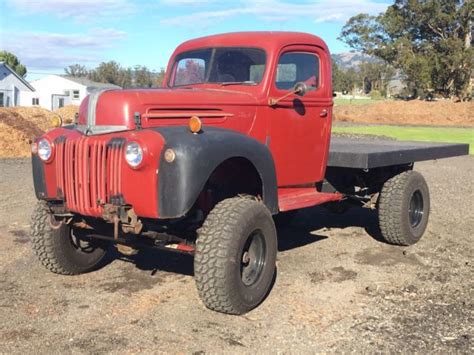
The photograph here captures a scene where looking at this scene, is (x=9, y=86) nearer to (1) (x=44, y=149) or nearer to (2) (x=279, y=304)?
(1) (x=44, y=149)

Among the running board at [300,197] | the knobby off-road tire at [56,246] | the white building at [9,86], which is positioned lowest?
the knobby off-road tire at [56,246]

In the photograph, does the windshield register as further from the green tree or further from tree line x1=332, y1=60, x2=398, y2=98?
tree line x1=332, y1=60, x2=398, y2=98

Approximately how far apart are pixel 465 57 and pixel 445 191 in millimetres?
40237

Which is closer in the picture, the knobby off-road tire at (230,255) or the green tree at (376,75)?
the knobby off-road tire at (230,255)

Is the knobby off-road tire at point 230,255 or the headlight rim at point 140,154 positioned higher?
the headlight rim at point 140,154

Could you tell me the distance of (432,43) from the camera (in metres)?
50.2

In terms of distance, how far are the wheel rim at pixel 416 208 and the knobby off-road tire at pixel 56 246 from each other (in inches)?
145

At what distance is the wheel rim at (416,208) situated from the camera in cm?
691

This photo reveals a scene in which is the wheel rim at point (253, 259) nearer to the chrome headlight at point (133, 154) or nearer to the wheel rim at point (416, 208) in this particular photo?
the chrome headlight at point (133, 154)

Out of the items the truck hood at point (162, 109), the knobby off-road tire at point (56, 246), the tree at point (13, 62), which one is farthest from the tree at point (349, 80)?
the knobby off-road tire at point (56, 246)

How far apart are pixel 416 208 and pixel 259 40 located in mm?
2921

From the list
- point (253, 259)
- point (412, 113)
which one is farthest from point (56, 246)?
point (412, 113)

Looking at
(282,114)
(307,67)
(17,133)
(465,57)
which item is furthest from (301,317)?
(465,57)

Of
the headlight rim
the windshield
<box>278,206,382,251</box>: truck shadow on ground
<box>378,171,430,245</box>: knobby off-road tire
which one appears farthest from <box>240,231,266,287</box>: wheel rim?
<box>378,171,430,245</box>: knobby off-road tire
